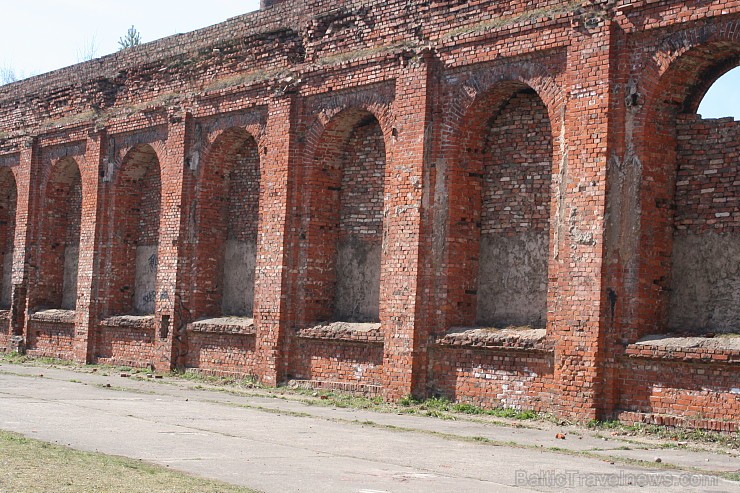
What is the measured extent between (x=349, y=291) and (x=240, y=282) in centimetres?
305

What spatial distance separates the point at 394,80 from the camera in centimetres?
1462

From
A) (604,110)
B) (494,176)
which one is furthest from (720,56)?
(494,176)

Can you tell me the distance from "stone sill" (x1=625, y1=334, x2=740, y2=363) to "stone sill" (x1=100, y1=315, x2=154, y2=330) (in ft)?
35.4

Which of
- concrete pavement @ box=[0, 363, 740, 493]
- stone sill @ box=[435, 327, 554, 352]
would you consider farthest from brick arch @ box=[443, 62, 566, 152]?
concrete pavement @ box=[0, 363, 740, 493]

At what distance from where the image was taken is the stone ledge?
1050 cm

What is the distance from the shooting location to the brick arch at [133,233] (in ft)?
67.4

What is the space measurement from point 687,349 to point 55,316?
1538 centimetres

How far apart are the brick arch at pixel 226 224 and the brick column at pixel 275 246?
1424 mm

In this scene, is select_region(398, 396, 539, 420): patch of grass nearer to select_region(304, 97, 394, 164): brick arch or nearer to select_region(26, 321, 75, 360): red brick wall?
select_region(304, 97, 394, 164): brick arch

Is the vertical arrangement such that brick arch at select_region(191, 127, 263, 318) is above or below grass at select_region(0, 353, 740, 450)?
above

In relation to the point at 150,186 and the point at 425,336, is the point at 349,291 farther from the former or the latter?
the point at 150,186

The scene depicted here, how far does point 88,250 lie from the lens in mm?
20969

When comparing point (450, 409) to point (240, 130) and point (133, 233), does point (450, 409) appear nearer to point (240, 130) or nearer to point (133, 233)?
point (240, 130)

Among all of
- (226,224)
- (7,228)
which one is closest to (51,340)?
(7,228)
